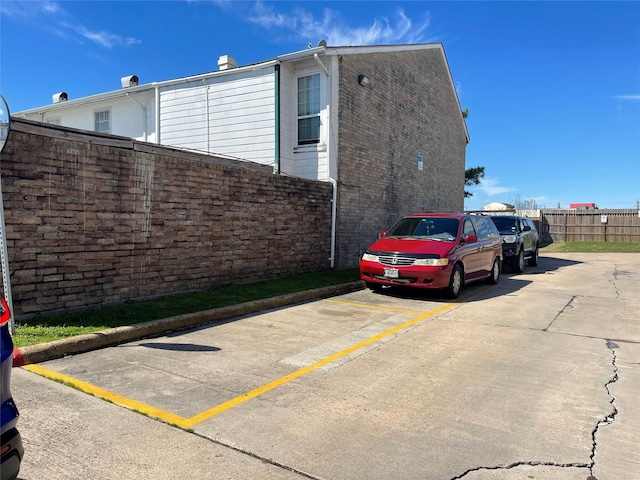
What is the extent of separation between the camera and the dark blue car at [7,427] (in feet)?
6.87

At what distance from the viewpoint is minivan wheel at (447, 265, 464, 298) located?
9320mm

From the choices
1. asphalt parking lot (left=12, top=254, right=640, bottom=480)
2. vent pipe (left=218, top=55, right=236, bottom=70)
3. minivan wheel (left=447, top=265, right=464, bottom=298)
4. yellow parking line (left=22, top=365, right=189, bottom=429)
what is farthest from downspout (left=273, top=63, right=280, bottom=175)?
yellow parking line (left=22, top=365, right=189, bottom=429)

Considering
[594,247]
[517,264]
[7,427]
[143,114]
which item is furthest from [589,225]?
[7,427]

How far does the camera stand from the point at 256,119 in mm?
13492

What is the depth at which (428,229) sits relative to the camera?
34.1 feet

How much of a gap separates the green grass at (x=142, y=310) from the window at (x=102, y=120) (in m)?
11.4

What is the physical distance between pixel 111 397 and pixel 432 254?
6619 millimetres

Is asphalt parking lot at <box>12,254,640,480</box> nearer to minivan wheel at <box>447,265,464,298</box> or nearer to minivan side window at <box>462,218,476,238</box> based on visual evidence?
minivan wheel at <box>447,265,464,298</box>

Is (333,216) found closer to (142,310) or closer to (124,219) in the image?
(124,219)

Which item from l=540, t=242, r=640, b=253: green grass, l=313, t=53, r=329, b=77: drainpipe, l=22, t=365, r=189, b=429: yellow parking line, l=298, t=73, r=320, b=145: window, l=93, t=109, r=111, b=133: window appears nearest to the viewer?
l=22, t=365, r=189, b=429: yellow parking line

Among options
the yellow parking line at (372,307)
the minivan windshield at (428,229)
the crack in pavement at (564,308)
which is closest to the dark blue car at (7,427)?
the yellow parking line at (372,307)

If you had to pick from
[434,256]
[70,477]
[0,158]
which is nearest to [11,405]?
[70,477]

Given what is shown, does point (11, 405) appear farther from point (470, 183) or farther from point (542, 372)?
point (470, 183)

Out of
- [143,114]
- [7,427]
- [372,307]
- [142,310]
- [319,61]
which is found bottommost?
[372,307]
